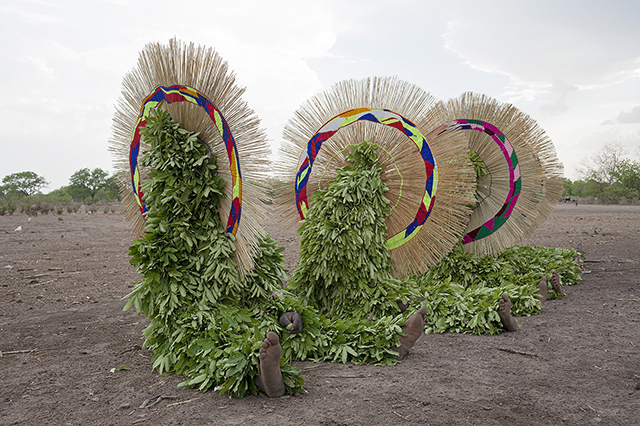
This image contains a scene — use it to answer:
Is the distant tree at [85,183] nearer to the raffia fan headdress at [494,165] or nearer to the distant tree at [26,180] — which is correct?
the distant tree at [26,180]

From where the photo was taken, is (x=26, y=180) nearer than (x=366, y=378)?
No

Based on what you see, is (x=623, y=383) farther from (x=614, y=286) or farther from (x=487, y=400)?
(x=614, y=286)

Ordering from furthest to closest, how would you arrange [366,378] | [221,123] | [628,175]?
[628,175] → [221,123] → [366,378]

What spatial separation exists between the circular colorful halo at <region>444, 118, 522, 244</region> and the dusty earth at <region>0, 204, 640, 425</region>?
3.72 ft

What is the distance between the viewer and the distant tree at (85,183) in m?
42.6

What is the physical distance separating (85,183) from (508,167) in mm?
45190

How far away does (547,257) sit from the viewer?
6.66 m

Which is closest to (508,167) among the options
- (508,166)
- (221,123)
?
(508,166)

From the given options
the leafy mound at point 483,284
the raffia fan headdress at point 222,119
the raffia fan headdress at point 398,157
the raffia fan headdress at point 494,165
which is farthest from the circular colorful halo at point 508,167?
the raffia fan headdress at point 222,119

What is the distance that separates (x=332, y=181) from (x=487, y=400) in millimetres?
2197

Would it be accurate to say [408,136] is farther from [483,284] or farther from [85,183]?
[85,183]

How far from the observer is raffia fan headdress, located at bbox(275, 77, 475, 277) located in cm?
419

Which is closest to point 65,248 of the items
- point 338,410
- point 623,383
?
point 338,410

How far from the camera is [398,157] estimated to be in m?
4.19
